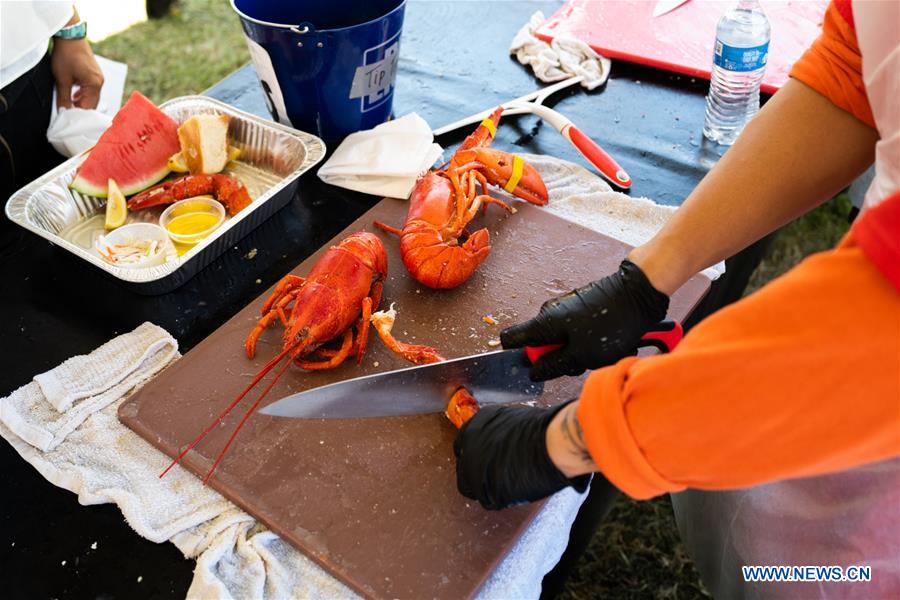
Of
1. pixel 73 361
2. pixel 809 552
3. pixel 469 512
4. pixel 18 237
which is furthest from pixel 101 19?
pixel 809 552

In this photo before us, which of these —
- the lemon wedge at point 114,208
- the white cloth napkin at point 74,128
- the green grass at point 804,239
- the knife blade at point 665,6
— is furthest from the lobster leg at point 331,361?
the green grass at point 804,239

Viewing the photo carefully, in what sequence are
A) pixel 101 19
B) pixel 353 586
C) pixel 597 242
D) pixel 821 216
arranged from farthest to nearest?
1. pixel 101 19
2. pixel 821 216
3. pixel 597 242
4. pixel 353 586

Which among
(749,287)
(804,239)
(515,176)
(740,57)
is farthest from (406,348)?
(804,239)

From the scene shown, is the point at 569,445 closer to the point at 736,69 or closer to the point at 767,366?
the point at 767,366

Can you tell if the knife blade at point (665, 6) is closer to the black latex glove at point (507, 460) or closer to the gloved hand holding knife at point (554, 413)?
the gloved hand holding knife at point (554, 413)

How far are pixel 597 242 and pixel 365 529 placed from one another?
2.63 feet

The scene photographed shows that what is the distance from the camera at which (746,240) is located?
1.24 metres

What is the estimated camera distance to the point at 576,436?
883 millimetres

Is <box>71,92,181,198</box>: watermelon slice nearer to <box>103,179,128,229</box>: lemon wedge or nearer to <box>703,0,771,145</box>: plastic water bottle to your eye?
<box>103,179,128,229</box>: lemon wedge

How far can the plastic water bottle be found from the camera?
65.3 inches

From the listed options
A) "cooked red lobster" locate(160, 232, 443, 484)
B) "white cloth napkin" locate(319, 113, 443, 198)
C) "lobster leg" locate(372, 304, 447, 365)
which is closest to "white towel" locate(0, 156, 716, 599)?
"cooked red lobster" locate(160, 232, 443, 484)

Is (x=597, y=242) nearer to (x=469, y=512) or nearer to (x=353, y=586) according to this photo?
(x=469, y=512)

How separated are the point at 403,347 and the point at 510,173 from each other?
56cm

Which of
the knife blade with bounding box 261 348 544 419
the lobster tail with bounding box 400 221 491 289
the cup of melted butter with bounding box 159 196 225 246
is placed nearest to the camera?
the knife blade with bounding box 261 348 544 419
